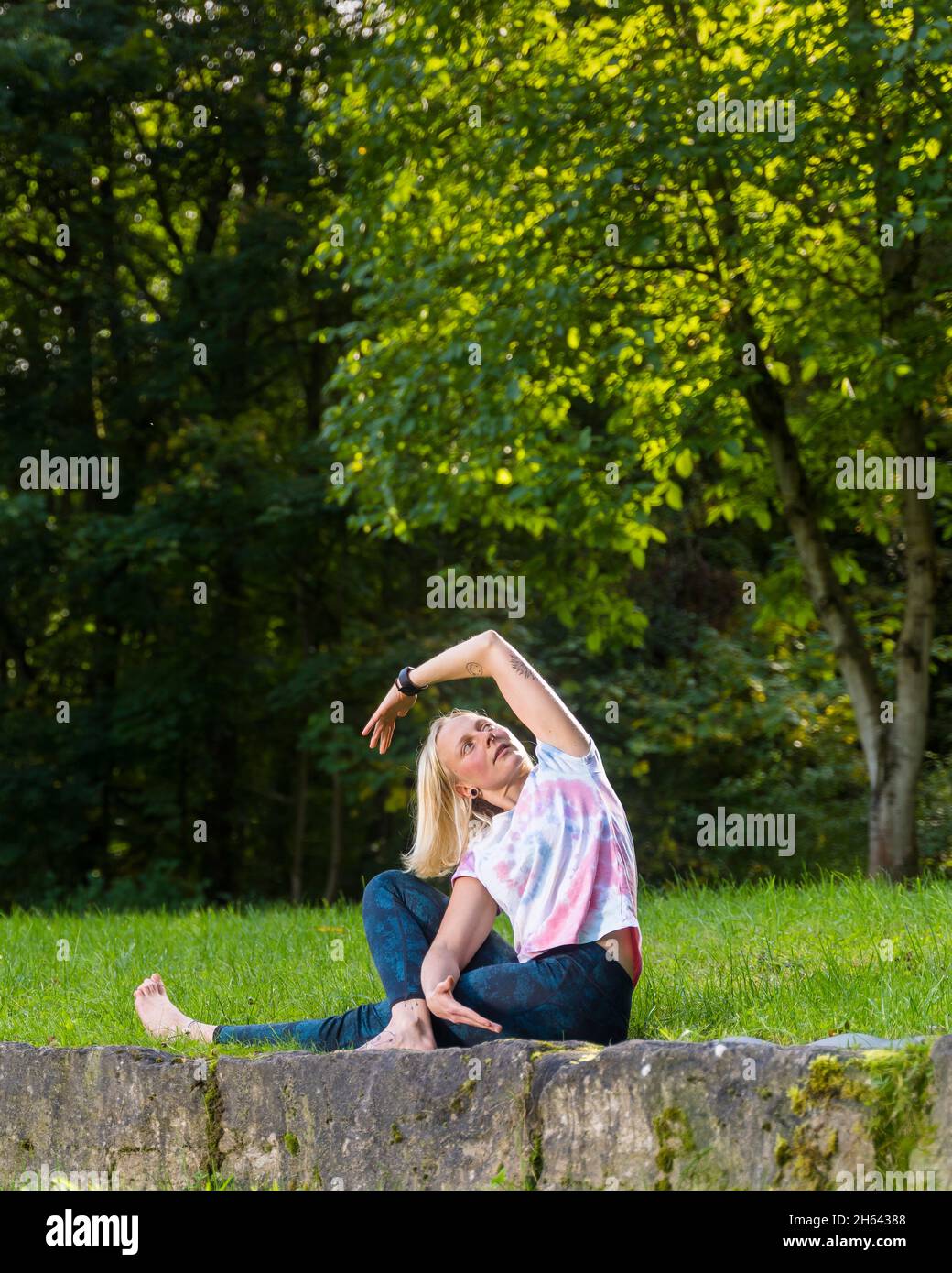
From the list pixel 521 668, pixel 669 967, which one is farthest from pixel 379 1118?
pixel 669 967

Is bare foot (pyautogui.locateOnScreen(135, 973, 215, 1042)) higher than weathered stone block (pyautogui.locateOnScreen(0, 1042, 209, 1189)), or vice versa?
bare foot (pyautogui.locateOnScreen(135, 973, 215, 1042))

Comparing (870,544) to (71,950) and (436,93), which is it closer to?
A: (436,93)

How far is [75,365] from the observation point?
1711 centimetres

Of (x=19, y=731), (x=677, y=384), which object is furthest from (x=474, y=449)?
(x=19, y=731)

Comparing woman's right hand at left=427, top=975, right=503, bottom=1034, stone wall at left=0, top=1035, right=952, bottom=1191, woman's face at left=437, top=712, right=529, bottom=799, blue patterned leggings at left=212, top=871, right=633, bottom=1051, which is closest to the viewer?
stone wall at left=0, top=1035, right=952, bottom=1191

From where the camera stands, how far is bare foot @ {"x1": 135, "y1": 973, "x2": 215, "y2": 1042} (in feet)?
15.9

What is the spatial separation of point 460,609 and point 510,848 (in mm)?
12443

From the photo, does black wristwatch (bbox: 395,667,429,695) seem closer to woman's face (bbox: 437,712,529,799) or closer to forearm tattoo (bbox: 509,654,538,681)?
woman's face (bbox: 437,712,529,799)

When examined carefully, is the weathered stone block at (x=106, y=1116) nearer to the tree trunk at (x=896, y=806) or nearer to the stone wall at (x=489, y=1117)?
the stone wall at (x=489, y=1117)

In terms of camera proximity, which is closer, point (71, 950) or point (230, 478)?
point (71, 950)

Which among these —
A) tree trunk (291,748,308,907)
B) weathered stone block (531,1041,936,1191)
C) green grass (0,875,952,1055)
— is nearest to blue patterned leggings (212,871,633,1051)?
green grass (0,875,952,1055)

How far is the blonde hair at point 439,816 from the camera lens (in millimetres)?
4555

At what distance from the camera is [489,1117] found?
378cm
